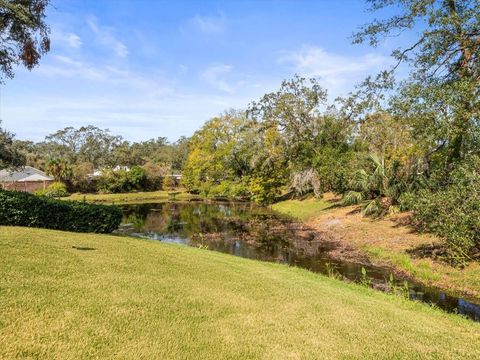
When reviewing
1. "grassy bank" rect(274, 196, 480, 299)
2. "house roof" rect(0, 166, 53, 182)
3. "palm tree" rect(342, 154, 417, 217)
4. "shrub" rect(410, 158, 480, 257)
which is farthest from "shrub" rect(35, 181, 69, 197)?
"shrub" rect(410, 158, 480, 257)

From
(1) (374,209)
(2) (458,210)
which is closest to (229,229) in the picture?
(1) (374,209)

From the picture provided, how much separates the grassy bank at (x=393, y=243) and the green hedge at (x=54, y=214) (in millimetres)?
11581

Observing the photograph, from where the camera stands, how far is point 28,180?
57094mm

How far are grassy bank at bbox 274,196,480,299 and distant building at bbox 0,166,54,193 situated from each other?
43.5 m

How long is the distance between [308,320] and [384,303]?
3.38m

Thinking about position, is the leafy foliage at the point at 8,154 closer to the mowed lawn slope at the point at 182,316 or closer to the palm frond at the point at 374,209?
the mowed lawn slope at the point at 182,316

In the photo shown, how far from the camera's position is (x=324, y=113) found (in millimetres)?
40969

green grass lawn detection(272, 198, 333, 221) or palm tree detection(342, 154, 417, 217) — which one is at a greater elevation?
palm tree detection(342, 154, 417, 217)

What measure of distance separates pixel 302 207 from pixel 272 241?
13901 mm

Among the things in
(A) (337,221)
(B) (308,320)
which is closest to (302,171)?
(A) (337,221)

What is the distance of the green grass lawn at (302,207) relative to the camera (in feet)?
106

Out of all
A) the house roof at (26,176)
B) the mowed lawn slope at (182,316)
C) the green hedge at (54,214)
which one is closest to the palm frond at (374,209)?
the mowed lawn slope at (182,316)

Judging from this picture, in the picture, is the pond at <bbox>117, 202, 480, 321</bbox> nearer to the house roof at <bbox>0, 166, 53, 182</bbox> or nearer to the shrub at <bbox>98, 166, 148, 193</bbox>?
the shrub at <bbox>98, 166, 148, 193</bbox>

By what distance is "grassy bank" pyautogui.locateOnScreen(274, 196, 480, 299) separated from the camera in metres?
12.7
